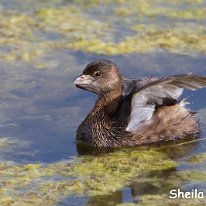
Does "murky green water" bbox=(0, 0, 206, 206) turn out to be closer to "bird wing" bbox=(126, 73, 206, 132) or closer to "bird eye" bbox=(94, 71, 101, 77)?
"bird wing" bbox=(126, 73, 206, 132)

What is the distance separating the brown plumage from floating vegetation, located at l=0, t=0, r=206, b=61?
2.43m

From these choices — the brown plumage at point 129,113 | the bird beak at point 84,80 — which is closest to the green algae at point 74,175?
the brown plumage at point 129,113

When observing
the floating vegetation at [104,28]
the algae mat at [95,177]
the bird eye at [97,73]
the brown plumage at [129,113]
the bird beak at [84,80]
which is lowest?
the algae mat at [95,177]

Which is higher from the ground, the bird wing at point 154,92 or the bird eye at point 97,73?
the bird eye at point 97,73

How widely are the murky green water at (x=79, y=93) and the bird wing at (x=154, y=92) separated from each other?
376mm

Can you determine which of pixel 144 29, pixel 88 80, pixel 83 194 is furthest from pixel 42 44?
pixel 83 194

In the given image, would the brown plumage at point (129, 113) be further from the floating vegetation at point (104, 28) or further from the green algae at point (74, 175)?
the floating vegetation at point (104, 28)

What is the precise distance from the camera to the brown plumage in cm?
860

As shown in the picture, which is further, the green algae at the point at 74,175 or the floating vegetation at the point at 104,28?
the floating vegetation at the point at 104,28

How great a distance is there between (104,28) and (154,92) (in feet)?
12.9

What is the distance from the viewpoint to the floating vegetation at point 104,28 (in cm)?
1154

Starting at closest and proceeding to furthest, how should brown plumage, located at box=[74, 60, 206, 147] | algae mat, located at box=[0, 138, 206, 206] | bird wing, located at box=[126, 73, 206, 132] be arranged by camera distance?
algae mat, located at box=[0, 138, 206, 206]
bird wing, located at box=[126, 73, 206, 132]
brown plumage, located at box=[74, 60, 206, 147]

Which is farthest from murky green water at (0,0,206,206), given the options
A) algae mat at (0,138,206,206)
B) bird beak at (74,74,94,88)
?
bird beak at (74,74,94,88)

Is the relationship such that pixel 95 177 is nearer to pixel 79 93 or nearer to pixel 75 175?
pixel 75 175
